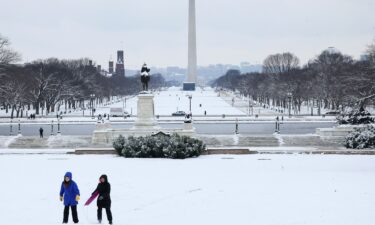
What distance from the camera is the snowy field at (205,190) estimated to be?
14531mm

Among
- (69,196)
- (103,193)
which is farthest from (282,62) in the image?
(69,196)

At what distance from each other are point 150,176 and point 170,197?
4.33m

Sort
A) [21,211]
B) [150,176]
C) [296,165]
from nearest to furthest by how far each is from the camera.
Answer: [21,211]
[150,176]
[296,165]

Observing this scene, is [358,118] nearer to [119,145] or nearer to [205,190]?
[119,145]

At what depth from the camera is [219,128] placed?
164ft

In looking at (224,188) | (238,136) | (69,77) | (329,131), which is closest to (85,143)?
(238,136)

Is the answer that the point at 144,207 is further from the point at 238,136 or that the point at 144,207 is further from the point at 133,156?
the point at 238,136

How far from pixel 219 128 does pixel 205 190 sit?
31696 millimetres

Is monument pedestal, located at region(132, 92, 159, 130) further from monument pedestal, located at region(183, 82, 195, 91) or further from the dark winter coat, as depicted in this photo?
monument pedestal, located at region(183, 82, 195, 91)

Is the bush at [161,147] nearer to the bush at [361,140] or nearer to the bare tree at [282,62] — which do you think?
the bush at [361,140]

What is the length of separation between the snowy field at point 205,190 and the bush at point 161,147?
1.33m

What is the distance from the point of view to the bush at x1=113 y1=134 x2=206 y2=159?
28344mm

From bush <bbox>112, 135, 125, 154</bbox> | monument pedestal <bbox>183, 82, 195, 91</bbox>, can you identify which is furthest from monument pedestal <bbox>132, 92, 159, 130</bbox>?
monument pedestal <bbox>183, 82, 195, 91</bbox>

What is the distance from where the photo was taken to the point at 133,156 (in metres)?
28.9
